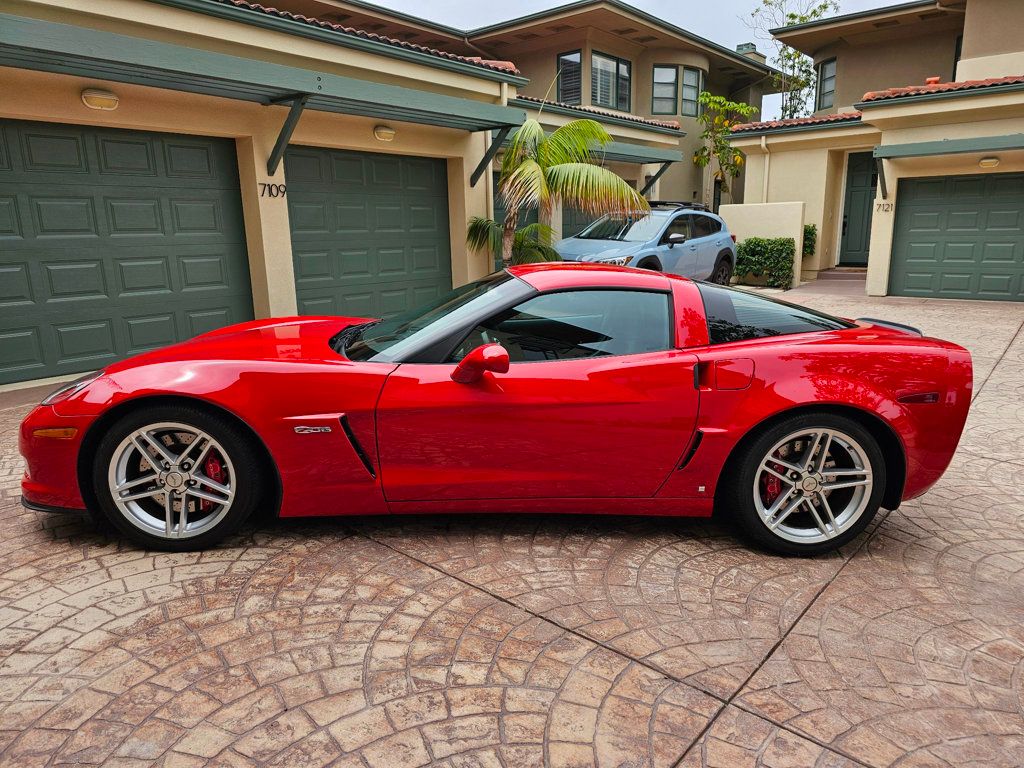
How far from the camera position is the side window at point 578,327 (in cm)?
338

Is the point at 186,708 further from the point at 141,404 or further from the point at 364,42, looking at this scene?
the point at 364,42

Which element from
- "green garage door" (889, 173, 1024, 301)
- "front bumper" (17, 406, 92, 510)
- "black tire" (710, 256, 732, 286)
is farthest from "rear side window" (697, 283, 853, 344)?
"green garage door" (889, 173, 1024, 301)

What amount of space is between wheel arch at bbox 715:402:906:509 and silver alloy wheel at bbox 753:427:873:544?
0.09 meters

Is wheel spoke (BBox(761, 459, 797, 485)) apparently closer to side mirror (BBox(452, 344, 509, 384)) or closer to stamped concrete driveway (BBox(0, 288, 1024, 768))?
stamped concrete driveway (BBox(0, 288, 1024, 768))

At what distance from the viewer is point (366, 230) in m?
9.73

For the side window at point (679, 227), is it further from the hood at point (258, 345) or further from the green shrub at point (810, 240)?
the hood at point (258, 345)

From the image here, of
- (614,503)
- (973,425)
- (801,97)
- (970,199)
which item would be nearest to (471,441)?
(614,503)

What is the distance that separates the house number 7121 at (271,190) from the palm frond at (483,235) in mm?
3116

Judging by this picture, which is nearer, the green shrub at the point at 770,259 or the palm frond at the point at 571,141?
the palm frond at the point at 571,141

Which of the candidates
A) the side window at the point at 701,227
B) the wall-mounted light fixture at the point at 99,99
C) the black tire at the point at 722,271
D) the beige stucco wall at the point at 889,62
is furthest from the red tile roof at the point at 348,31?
the beige stucco wall at the point at 889,62

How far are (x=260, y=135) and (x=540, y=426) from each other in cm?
663

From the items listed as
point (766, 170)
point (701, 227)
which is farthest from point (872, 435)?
point (766, 170)

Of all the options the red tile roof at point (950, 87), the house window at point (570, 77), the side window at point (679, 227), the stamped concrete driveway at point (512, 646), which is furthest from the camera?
the house window at point (570, 77)

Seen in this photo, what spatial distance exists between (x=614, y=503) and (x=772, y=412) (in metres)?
0.84
